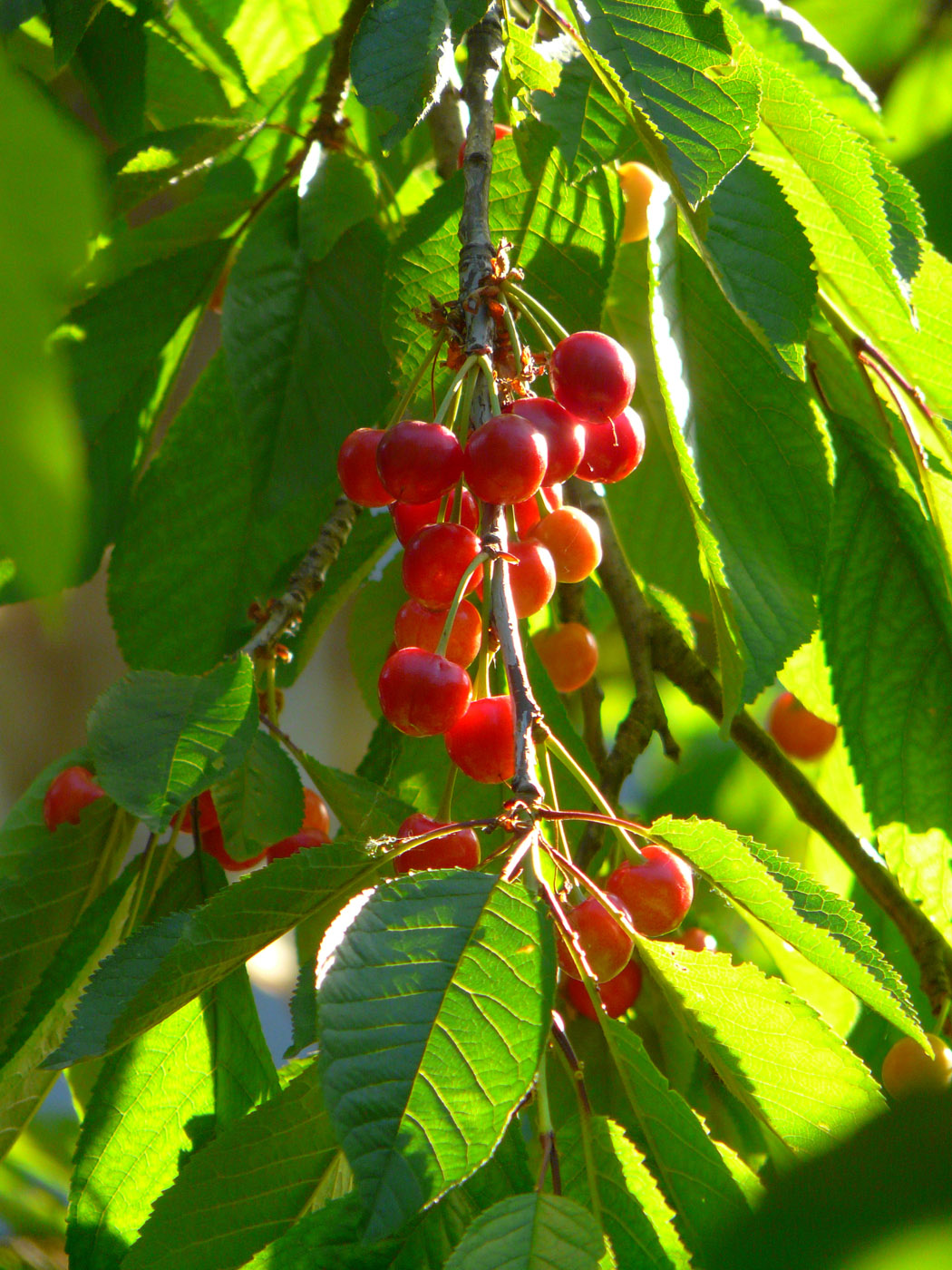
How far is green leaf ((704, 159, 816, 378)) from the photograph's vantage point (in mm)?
554

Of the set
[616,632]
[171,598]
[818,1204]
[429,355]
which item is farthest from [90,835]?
[616,632]

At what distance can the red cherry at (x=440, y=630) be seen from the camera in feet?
1.67

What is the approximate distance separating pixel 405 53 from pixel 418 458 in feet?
0.55

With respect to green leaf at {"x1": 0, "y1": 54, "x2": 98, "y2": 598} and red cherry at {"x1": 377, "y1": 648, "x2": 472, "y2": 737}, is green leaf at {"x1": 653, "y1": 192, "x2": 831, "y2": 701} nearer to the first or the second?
red cherry at {"x1": 377, "y1": 648, "x2": 472, "y2": 737}

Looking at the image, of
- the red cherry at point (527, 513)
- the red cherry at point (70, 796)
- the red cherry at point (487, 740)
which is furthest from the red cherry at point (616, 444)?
the red cherry at point (70, 796)

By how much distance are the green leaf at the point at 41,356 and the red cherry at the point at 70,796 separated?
2.06 ft

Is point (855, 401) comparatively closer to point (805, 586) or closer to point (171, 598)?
point (805, 586)

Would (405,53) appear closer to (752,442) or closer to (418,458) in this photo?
(418,458)

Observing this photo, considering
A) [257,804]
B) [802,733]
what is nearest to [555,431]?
[257,804]

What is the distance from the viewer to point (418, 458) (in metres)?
0.48

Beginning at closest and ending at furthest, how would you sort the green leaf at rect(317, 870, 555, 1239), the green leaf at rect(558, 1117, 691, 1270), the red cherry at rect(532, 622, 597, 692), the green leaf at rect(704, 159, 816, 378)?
the green leaf at rect(317, 870, 555, 1239) < the green leaf at rect(558, 1117, 691, 1270) < the green leaf at rect(704, 159, 816, 378) < the red cherry at rect(532, 622, 597, 692)

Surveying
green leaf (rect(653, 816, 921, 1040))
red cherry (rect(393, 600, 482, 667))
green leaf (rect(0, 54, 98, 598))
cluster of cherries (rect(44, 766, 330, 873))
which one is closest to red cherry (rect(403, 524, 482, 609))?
red cherry (rect(393, 600, 482, 667))

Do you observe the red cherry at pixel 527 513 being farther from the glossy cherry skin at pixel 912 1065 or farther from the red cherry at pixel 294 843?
the glossy cherry skin at pixel 912 1065

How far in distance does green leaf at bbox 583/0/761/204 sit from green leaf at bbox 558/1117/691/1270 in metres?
0.37
